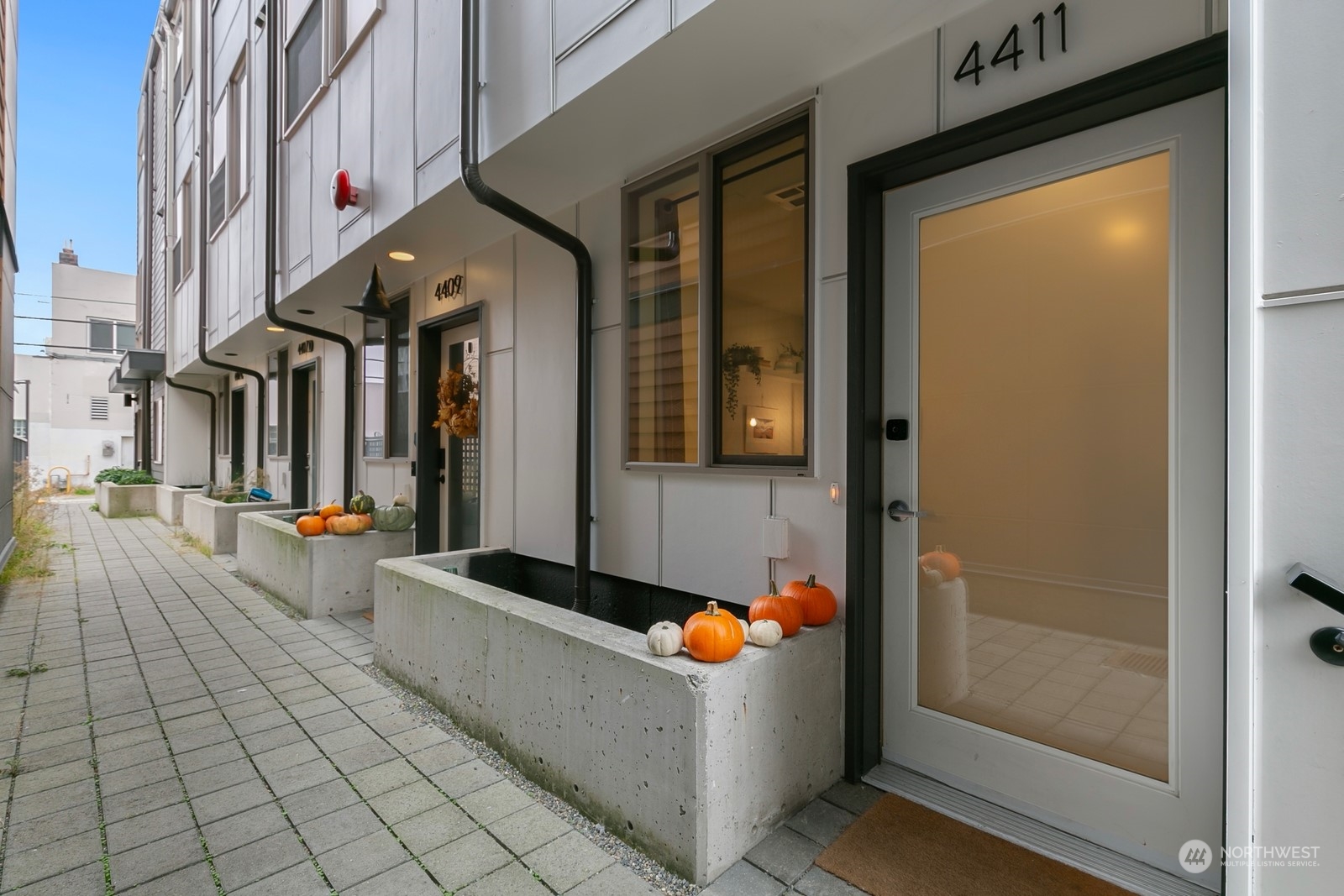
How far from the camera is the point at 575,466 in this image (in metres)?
3.93

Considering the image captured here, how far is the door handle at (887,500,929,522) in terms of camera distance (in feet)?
8.45

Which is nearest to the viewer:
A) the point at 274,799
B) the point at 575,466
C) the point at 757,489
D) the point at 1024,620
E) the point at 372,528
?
the point at 1024,620

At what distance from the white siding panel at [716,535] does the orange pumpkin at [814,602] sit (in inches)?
12.8

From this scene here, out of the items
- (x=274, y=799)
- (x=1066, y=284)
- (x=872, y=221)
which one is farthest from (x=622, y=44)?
(x=274, y=799)

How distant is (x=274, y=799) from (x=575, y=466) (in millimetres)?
2170

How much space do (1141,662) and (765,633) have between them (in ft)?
4.03

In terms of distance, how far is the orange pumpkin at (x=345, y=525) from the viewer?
531 centimetres

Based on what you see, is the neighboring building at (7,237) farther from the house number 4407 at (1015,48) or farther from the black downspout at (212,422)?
the house number 4407 at (1015,48)

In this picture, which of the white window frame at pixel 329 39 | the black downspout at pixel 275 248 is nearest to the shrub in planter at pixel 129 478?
the black downspout at pixel 275 248

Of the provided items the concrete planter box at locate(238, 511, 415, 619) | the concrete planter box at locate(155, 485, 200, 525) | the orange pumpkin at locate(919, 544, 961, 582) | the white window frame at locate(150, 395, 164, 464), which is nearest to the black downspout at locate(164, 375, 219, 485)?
the concrete planter box at locate(155, 485, 200, 525)

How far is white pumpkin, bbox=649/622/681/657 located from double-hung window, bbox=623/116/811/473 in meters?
0.95

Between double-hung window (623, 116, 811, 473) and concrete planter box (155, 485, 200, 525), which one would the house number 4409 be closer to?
double-hung window (623, 116, 811, 473)

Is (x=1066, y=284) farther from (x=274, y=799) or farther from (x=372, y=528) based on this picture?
(x=372, y=528)

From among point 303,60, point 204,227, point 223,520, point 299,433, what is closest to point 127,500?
point 204,227
